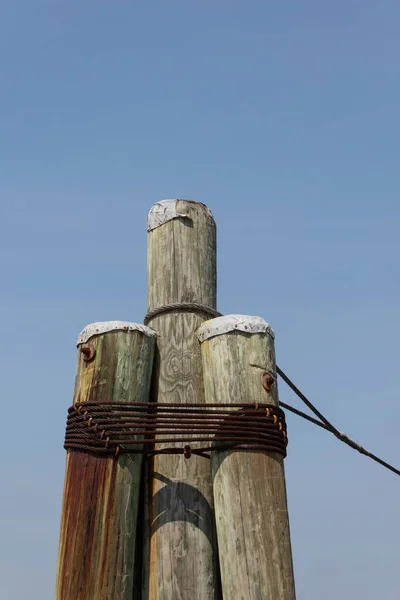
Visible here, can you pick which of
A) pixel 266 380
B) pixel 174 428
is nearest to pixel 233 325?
pixel 266 380

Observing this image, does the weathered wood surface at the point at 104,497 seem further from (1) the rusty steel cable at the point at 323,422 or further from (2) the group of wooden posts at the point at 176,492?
(1) the rusty steel cable at the point at 323,422

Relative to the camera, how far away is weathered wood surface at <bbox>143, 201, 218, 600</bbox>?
14.2 ft

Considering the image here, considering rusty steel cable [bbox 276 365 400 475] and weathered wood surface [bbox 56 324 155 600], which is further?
rusty steel cable [bbox 276 365 400 475]

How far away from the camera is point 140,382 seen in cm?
453

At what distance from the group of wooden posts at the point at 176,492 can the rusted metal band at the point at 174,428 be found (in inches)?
1.8

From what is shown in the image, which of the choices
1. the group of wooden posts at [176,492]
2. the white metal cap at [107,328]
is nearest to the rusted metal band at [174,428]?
the group of wooden posts at [176,492]

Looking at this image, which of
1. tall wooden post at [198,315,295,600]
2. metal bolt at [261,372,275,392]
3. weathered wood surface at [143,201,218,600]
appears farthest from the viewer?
metal bolt at [261,372,275,392]

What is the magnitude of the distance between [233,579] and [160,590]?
0.36 m

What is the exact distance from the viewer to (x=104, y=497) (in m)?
4.27

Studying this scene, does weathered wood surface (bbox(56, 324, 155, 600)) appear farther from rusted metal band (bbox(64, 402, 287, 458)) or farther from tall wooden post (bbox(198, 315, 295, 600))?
tall wooden post (bbox(198, 315, 295, 600))

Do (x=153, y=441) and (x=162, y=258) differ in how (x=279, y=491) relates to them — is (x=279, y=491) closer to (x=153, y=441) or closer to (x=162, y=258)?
(x=153, y=441)

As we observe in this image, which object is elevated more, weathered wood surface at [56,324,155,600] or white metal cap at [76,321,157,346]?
white metal cap at [76,321,157,346]

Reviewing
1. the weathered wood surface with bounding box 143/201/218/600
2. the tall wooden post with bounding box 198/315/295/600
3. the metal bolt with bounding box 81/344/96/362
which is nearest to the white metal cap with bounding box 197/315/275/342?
the tall wooden post with bounding box 198/315/295/600

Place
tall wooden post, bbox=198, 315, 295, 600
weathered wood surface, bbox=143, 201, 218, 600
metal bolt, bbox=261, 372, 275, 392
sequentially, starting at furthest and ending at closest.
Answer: metal bolt, bbox=261, 372, 275, 392
weathered wood surface, bbox=143, 201, 218, 600
tall wooden post, bbox=198, 315, 295, 600
